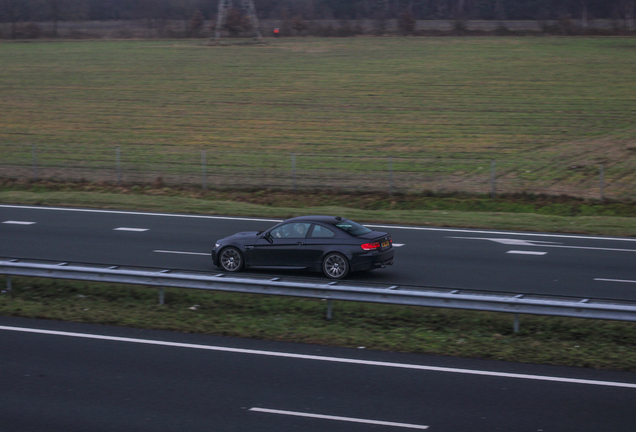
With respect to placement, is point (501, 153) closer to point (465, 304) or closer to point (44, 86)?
point (465, 304)

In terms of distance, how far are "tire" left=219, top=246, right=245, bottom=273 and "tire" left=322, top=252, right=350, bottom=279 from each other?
1.82 meters

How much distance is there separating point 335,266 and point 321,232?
776 mm

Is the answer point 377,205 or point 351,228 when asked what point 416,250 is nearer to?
point 351,228

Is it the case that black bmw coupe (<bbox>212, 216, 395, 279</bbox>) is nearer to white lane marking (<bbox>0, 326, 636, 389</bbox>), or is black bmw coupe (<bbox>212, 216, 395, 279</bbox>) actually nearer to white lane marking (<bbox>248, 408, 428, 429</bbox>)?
white lane marking (<bbox>0, 326, 636, 389</bbox>)

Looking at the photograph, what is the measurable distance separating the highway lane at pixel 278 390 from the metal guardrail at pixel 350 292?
130 centimetres

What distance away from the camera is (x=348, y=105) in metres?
39.8

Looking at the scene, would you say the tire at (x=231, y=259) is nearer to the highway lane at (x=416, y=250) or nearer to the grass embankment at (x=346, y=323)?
the highway lane at (x=416, y=250)

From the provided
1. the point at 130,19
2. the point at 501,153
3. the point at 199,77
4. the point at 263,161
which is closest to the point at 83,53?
the point at 199,77

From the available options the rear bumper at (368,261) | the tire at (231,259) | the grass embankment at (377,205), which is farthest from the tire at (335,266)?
the grass embankment at (377,205)

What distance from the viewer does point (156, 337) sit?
1066cm

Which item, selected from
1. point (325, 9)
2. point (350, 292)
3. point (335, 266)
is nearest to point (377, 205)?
point (335, 266)

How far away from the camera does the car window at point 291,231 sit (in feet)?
48.2

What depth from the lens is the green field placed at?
29422 millimetres

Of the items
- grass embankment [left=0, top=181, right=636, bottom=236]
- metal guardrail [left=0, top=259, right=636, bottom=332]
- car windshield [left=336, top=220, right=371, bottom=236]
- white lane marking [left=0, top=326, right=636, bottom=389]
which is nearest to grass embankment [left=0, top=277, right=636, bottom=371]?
metal guardrail [left=0, top=259, right=636, bottom=332]
